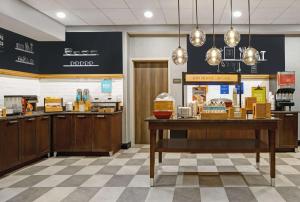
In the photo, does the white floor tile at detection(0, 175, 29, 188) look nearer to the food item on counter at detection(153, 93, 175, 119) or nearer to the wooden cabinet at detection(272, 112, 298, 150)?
the food item on counter at detection(153, 93, 175, 119)

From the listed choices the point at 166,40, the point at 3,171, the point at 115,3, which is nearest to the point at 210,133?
the point at 166,40

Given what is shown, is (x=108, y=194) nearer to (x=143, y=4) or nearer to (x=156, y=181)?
(x=156, y=181)

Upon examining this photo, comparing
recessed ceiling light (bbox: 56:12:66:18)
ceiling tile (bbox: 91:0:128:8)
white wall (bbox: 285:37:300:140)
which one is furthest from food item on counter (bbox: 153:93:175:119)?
white wall (bbox: 285:37:300:140)

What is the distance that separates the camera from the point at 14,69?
706 cm

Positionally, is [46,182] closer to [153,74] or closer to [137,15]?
[137,15]

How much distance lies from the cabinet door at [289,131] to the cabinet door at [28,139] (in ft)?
17.9

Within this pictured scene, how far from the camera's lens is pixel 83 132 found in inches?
288

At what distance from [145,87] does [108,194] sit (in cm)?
488

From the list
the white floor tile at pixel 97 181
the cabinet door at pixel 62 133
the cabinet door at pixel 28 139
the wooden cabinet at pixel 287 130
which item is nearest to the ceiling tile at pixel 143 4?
the cabinet door at pixel 62 133

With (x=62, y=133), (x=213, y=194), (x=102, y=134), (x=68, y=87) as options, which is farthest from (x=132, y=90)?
(x=213, y=194)

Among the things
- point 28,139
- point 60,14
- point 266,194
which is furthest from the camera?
point 60,14

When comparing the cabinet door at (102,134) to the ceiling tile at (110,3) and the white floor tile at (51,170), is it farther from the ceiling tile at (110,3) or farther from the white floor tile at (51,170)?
the ceiling tile at (110,3)

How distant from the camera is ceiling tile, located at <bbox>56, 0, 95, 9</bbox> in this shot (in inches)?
243

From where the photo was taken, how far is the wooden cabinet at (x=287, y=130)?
302 inches
